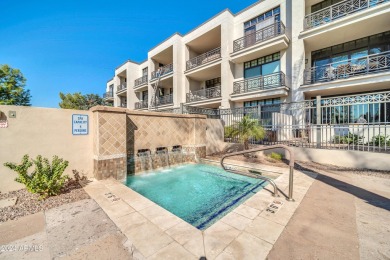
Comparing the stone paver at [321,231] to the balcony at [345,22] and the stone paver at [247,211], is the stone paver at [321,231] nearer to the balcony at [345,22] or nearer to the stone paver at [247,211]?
the stone paver at [247,211]

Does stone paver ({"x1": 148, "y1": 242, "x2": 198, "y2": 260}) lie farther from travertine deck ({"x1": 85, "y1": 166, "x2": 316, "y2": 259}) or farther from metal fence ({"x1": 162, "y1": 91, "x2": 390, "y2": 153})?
metal fence ({"x1": 162, "y1": 91, "x2": 390, "y2": 153})

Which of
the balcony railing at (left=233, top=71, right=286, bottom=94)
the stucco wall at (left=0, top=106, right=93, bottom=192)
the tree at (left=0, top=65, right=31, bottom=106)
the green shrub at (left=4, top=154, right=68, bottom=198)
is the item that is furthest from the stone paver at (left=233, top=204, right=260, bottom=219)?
the tree at (left=0, top=65, right=31, bottom=106)

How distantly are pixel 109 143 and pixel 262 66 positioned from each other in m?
13.3

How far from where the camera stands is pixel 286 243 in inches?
89.4

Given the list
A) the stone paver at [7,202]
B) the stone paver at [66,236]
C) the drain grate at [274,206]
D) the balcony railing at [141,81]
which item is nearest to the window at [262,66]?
the drain grate at [274,206]

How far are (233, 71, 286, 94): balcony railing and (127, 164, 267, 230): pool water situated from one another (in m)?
8.53

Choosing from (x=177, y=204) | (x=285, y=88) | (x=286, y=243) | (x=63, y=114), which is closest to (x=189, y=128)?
(x=177, y=204)

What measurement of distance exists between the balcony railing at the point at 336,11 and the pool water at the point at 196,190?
12464mm

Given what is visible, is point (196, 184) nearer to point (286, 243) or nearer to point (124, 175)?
point (124, 175)

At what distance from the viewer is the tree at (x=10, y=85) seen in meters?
17.2

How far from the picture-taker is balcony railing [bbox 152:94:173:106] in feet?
61.4

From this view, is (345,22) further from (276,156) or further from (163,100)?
(163,100)

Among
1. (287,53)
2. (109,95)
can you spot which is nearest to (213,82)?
(287,53)

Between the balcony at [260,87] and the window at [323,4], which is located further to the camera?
the balcony at [260,87]
